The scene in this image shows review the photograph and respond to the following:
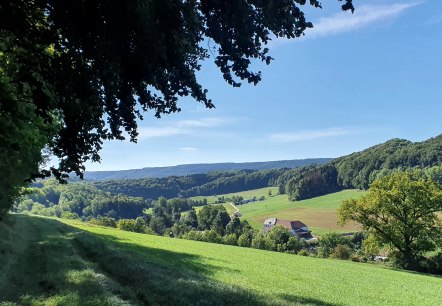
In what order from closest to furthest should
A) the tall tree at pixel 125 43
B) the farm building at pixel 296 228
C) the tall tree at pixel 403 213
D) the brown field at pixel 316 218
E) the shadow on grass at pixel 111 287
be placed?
the tall tree at pixel 125 43
the shadow on grass at pixel 111 287
the tall tree at pixel 403 213
the farm building at pixel 296 228
the brown field at pixel 316 218

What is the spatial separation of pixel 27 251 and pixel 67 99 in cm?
2422

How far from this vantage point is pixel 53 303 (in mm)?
14297

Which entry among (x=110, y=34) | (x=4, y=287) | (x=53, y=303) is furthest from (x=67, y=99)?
(x=4, y=287)

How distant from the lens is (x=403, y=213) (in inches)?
2344

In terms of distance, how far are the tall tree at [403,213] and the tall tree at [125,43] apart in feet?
177

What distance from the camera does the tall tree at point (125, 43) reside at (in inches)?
334

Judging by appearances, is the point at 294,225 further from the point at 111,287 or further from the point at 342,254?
the point at 111,287

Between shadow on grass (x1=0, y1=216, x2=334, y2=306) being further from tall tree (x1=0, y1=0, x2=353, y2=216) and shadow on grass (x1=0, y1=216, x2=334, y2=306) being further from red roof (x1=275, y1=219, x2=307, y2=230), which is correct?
red roof (x1=275, y1=219, x2=307, y2=230)

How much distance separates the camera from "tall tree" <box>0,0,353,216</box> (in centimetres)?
849

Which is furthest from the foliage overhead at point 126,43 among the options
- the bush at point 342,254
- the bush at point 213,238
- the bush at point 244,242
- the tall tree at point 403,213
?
the bush at point 244,242

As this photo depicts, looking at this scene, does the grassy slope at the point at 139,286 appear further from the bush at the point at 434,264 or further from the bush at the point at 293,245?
the bush at the point at 293,245

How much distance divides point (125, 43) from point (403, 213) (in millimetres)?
59763

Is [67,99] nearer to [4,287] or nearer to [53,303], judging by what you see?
[53,303]

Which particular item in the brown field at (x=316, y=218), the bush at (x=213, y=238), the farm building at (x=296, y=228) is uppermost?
the bush at (x=213, y=238)
